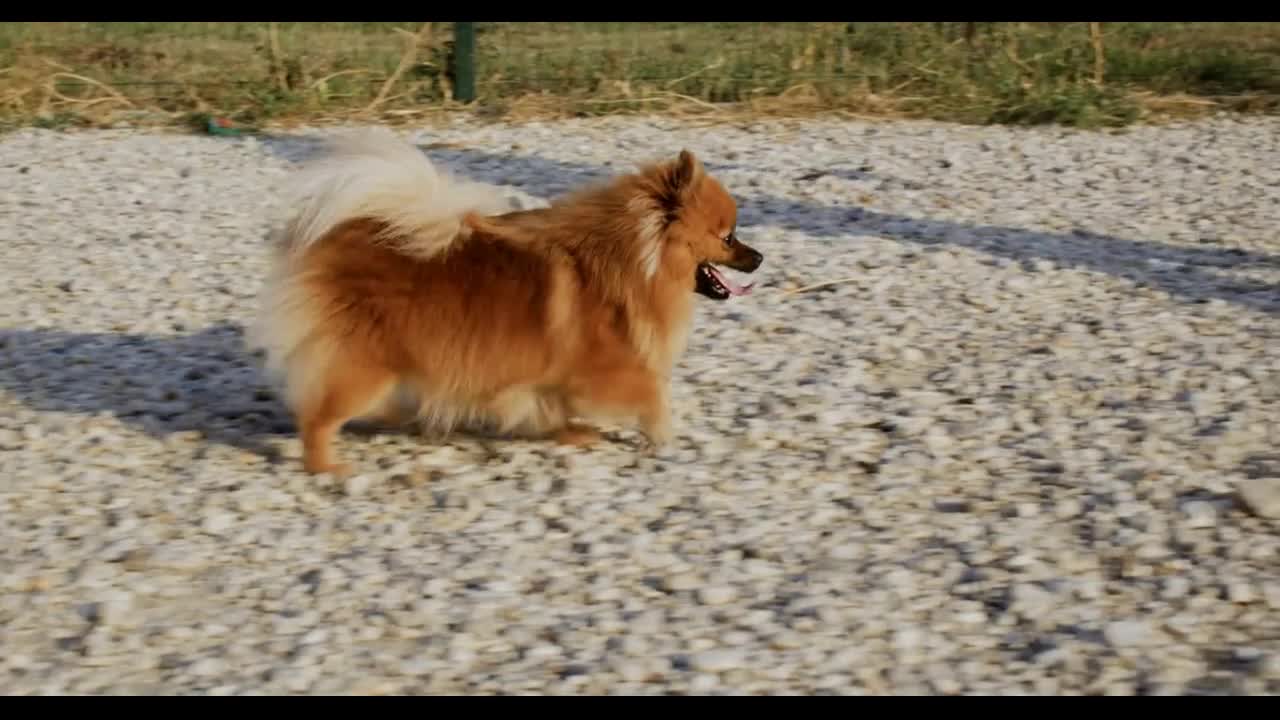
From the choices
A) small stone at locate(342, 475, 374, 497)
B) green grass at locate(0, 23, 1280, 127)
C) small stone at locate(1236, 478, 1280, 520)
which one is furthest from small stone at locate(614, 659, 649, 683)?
green grass at locate(0, 23, 1280, 127)

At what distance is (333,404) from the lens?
435 centimetres

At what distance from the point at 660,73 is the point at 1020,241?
4.49 meters

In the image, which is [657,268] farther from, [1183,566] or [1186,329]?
[1186,329]

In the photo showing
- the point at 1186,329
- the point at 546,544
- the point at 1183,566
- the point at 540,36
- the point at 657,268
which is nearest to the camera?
the point at 1183,566

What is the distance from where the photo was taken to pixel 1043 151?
902 cm

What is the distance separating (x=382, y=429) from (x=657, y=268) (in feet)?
3.30

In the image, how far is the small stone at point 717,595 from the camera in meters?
3.58

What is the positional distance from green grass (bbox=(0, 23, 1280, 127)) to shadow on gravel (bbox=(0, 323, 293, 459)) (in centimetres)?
464

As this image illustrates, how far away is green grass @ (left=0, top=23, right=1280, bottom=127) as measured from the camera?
10.3 meters

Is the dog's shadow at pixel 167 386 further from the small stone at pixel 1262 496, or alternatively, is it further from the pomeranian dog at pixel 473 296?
the small stone at pixel 1262 496

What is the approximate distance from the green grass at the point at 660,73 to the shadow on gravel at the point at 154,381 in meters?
4.64

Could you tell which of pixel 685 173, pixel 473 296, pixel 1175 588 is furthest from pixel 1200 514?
pixel 473 296

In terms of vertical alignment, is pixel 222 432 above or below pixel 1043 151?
below
